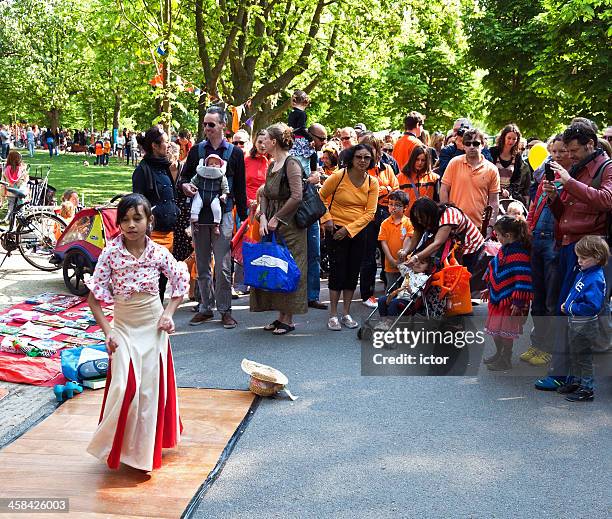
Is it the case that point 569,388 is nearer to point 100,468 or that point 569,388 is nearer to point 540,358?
point 540,358

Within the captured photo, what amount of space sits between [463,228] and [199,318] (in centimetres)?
293

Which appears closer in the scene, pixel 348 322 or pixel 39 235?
pixel 348 322

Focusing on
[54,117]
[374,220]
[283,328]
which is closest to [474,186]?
[374,220]

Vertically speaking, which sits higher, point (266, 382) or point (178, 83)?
point (178, 83)

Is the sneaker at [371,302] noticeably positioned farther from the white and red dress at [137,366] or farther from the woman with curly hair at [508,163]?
the white and red dress at [137,366]

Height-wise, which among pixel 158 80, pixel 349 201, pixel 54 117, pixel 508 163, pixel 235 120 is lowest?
pixel 349 201

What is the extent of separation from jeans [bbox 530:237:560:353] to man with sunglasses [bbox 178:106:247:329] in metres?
2.92

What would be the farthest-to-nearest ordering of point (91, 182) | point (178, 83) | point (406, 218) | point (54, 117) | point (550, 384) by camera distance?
point (54, 117)
point (91, 182)
point (178, 83)
point (406, 218)
point (550, 384)

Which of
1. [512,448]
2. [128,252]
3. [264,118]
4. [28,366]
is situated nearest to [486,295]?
[512,448]

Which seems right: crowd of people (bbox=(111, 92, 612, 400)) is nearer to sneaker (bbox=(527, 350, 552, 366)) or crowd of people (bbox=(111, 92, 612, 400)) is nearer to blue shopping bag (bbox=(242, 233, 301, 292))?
sneaker (bbox=(527, 350, 552, 366))

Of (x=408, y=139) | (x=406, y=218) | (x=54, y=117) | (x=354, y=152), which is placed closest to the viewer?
(x=354, y=152)

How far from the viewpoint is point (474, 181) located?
25.7 feet

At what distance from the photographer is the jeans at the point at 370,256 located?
8.54m

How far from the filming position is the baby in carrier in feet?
24.8
